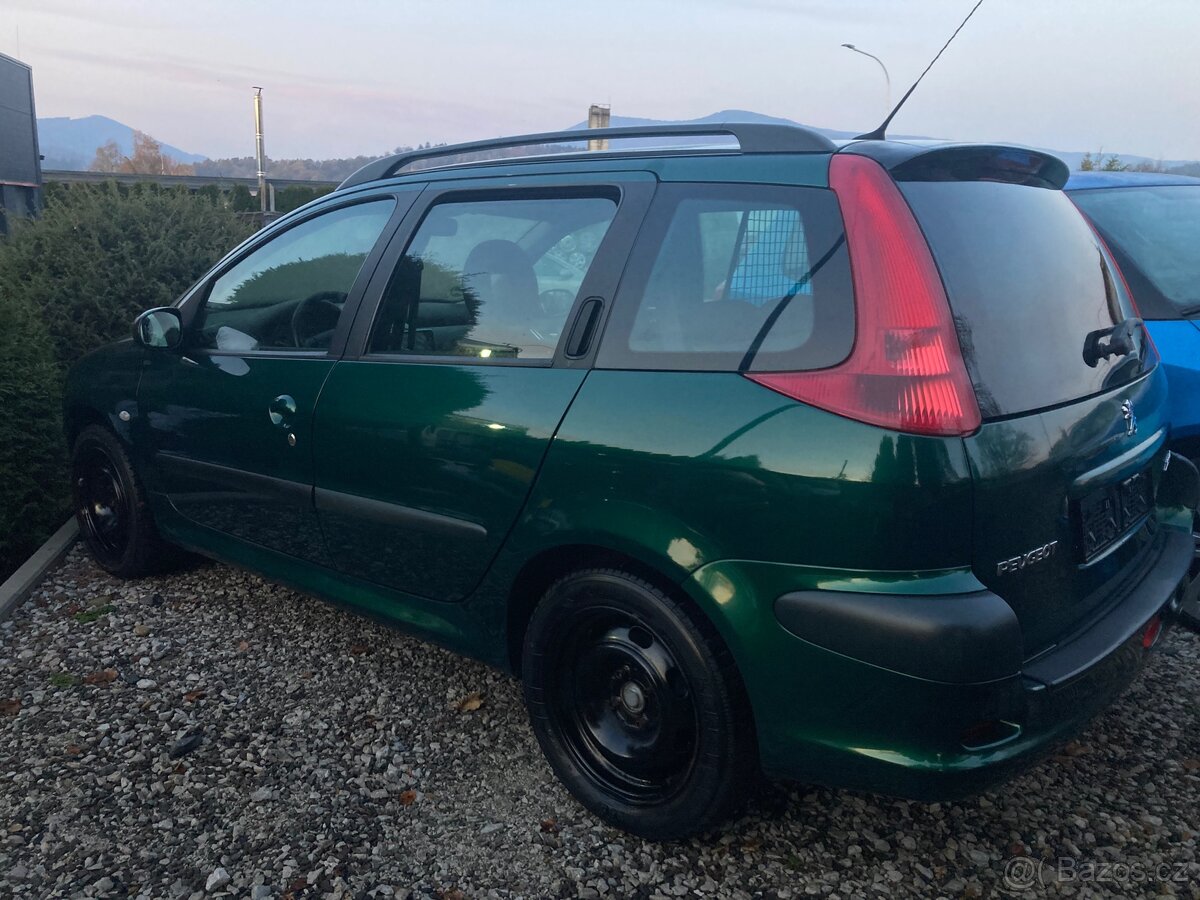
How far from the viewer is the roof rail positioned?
229 centimetres

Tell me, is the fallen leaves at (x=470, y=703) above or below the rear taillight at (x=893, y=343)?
below

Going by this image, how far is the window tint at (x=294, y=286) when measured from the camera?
3.30 m

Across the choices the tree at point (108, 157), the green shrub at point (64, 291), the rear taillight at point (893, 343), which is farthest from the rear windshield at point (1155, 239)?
the tree at point (108, 157)

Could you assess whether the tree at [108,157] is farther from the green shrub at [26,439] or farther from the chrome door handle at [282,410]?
the chrome door handle at [282,410]

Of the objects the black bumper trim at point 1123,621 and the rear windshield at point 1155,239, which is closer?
the black bumper trim at point 1123,621

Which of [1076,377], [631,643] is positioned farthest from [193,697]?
[1076,377]

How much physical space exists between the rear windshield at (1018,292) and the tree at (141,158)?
281 ft

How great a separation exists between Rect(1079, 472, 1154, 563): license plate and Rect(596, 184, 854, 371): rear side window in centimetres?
79

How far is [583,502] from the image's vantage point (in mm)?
2363

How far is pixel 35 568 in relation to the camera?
4.39 metres

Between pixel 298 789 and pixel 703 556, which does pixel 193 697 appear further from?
pixel 703 556

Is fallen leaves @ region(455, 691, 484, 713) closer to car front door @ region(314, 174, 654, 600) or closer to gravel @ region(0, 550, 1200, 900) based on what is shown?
gravel @ region(0, 550, 1200, 900)

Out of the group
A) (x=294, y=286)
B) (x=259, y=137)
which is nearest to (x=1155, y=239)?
(x=294, y=286)

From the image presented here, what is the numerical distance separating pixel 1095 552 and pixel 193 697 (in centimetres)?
299
